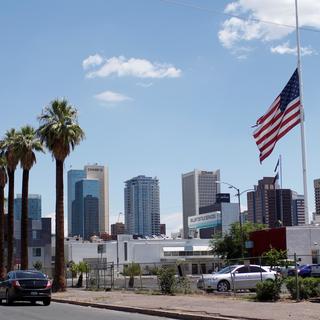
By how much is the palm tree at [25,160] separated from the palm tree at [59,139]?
23.7 feet

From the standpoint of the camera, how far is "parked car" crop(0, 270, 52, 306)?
90.5ft

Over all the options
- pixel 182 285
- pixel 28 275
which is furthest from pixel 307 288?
pixel 28 275

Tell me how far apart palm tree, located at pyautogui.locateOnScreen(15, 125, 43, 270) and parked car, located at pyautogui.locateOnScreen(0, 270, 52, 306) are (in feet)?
70.1

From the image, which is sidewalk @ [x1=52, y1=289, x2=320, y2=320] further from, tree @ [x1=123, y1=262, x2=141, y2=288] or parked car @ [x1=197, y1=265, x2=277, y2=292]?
tree @ [x1=123, y1=262, x2=141, y2=288]

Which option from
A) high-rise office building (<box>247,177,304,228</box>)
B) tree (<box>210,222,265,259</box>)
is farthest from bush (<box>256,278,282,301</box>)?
high-rise office building (<box>247,177,304,228</box>)

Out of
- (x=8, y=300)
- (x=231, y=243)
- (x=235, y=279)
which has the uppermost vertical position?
(x=231, y=243)

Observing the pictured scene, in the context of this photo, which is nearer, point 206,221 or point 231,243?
point 231,243

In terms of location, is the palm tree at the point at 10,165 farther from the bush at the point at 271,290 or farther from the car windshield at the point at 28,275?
the bush at the point at 271,290

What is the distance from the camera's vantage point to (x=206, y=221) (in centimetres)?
15900

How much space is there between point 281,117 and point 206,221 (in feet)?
401

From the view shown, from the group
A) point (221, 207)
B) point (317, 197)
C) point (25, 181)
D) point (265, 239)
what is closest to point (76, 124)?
point (25, 181)

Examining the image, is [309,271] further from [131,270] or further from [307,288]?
[307,288]

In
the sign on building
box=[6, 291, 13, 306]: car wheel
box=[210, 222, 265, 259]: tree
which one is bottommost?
box=[6, 291, 13, 306]: car wheel

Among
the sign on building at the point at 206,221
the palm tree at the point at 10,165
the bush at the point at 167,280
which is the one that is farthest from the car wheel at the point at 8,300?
the sign on building at the point at 206,221
